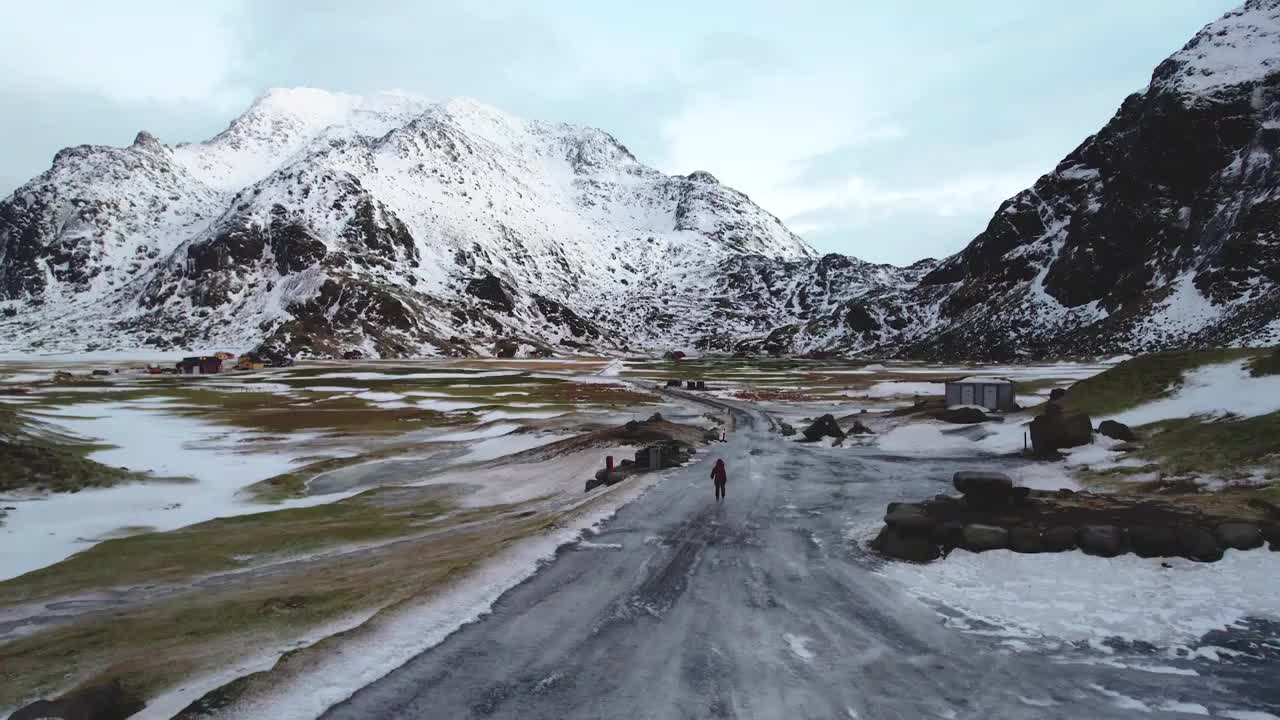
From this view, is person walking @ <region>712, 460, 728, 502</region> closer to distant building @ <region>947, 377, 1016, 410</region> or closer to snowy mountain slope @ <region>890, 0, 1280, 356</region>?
distant building @ <region>947, 377, 1016, 410</region>

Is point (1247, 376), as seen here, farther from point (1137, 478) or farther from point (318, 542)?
point (318, 542)

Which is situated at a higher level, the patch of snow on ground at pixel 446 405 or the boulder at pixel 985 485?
the boulder at pixel 985 485

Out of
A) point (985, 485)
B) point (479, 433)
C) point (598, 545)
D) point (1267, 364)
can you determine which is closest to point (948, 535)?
point (985, 485)

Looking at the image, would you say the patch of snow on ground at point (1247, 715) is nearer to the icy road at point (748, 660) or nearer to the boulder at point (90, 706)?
the icy road at point (748, 660)

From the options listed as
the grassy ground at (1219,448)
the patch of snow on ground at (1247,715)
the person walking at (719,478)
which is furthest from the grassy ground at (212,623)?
the grassy ground at (1219,448)

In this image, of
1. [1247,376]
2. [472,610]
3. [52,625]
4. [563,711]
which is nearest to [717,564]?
[472,610]
